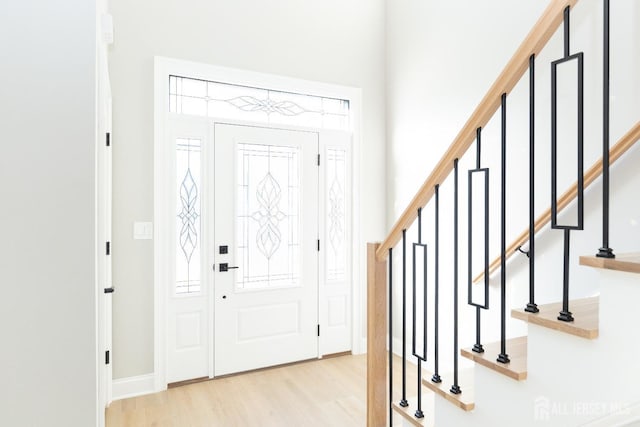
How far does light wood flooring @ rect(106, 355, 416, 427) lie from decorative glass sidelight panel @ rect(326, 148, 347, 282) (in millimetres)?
921

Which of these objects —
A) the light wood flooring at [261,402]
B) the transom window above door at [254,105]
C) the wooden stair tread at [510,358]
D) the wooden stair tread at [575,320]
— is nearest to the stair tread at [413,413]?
the wooden stair tread at [510,358]

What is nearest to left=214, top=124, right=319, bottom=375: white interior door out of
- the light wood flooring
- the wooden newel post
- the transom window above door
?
the transom window above door

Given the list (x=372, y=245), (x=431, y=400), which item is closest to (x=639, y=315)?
(x=372, y=245)

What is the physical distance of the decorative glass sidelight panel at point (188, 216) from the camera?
122 inches

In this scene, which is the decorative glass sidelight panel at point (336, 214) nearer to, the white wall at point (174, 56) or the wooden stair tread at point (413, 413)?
the white wall at point (174, 56)

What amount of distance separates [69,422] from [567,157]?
2.79 m

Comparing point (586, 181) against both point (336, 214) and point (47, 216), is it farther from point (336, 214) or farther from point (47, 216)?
point (47, 216)

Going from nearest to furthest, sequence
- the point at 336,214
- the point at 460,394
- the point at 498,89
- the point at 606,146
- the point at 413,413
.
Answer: the point at 606,146, the point at 498,89, the point at 460,394, the point at 413,413, the point at 336,214

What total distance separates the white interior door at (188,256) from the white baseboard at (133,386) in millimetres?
136

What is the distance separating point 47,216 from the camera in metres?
1.42

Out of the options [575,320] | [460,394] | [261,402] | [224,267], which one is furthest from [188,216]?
[575,320]

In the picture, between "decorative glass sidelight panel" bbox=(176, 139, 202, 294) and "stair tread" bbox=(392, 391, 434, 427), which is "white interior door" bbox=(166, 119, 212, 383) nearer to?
"decorative glass sidelight panel" bbox=(176, 139, 202, 294)

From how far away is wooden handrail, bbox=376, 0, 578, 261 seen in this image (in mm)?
1266

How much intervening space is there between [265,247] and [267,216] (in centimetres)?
27
